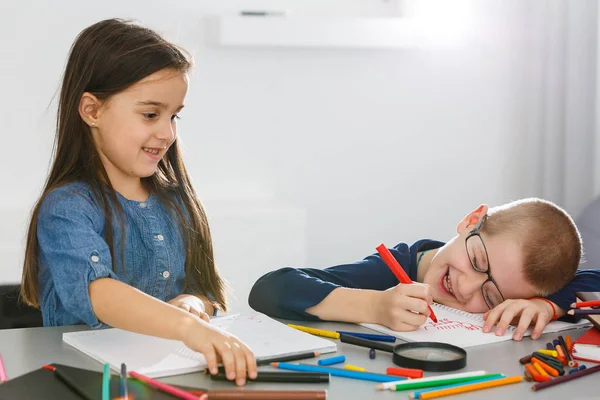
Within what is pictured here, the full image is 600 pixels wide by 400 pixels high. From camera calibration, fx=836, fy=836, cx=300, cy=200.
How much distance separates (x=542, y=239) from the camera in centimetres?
138

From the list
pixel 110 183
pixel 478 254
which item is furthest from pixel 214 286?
pixel 478 254

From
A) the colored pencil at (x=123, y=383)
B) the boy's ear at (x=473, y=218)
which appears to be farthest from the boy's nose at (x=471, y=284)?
the colored pencil at (x=123, y=383)

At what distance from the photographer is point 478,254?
140 cm

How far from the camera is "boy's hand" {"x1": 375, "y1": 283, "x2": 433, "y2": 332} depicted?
1206mm

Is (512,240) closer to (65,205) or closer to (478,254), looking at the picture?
(478,254)

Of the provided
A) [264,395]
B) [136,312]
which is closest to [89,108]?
[136,312]

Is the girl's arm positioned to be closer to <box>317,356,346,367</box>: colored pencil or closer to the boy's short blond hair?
<box>317,356,346,367</box>: colored pencil

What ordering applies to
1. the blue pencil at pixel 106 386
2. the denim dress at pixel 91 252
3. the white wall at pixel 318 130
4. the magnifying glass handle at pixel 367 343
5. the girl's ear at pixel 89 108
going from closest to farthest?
the blue pencil at pixel 106 386 → the magnifying glass handle at pixel 367 343 → the denim dress at pixel 91 252 → the girl's ear at pixel 89 108 → the white wall at pixel 318 130

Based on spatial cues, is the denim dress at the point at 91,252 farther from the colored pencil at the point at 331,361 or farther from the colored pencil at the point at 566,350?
the colored pencil at the point at 566,350

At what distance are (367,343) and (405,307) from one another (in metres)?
0.13

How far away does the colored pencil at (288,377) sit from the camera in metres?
0.94

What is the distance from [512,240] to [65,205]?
2.37ft

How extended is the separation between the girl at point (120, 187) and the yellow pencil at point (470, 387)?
418 millimetres

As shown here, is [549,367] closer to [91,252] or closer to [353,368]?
[353,368]
